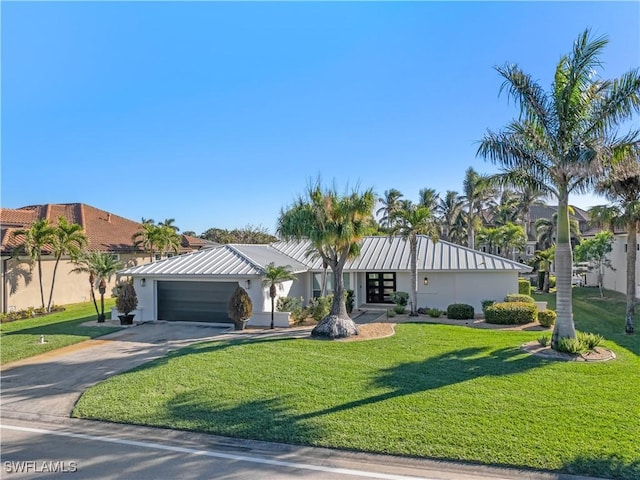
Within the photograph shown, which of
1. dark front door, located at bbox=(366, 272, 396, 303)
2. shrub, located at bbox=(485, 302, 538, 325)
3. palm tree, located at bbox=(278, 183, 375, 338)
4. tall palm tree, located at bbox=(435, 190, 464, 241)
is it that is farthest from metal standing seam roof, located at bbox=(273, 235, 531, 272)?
tall palm tree, located at bbox=(435, 190, 464, 241)

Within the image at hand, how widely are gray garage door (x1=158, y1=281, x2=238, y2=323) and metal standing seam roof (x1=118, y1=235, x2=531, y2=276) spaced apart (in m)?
0.78

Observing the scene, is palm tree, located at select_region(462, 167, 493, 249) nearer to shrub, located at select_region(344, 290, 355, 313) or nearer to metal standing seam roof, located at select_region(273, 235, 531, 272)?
metal standing seam roof, located at select_region(273, 235, 531, 272)

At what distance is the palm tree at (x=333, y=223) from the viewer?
48.0ft

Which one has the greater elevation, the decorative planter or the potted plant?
the potted plant

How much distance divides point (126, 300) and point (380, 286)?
46.2 ft

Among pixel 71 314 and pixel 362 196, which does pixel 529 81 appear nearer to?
pixel 362 196

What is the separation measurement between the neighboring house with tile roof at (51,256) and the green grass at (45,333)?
2.50m

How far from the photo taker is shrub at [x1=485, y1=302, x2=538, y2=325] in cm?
1755

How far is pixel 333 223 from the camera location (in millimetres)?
14789

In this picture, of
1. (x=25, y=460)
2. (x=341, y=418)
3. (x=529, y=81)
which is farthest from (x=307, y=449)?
(x=529, y=81)

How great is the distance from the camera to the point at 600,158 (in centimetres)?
1134

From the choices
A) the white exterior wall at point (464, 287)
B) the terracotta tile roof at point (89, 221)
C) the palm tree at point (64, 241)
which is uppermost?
the terracotta tile roof at point (89, 221)

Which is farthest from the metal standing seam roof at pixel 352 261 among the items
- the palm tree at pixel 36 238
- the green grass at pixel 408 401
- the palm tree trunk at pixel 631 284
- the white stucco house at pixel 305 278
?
the green grass at pixel 408 401

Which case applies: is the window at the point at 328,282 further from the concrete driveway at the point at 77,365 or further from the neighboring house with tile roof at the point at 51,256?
the neighboring house with tile roof at the point at 51,256
